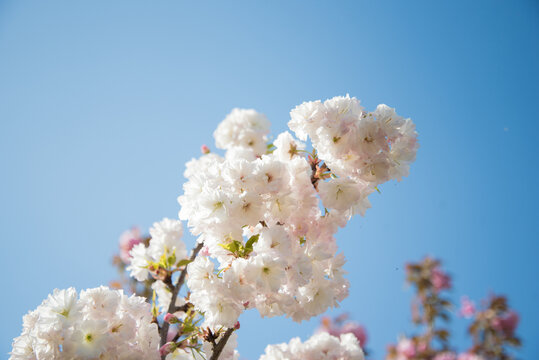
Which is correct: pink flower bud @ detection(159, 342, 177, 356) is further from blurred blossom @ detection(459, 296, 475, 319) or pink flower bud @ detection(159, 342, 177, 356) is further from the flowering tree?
blurred blossom @ detection(459, 296, 475, 319)

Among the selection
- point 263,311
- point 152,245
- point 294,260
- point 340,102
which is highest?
point 340,102

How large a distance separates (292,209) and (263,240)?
0.69 feet

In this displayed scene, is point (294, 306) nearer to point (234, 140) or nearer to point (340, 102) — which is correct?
point (340, 102)

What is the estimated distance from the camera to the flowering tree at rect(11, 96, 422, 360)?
142 cm

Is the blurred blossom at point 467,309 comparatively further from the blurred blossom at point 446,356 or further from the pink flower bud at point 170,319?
the pink flower bud at point 170,319

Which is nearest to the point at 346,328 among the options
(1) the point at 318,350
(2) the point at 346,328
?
(2) the point at 346,328

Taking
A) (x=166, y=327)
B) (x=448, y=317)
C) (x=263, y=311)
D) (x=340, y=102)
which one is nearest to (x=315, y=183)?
(x=340, y=102)

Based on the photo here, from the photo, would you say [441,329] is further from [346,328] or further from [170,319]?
[170,319]

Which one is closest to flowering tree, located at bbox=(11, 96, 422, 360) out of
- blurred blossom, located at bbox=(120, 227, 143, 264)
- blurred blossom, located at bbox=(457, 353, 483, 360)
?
blurred blossom, located at bbox=(120, 227, 143, 264)

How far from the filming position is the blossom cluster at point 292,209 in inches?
56.6

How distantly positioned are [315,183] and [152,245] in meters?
1.23

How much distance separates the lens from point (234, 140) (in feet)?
11.3

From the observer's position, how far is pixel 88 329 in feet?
4.65

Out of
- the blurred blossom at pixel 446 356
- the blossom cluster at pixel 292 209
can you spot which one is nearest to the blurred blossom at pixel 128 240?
the blossom cluster at pixel 292 209
